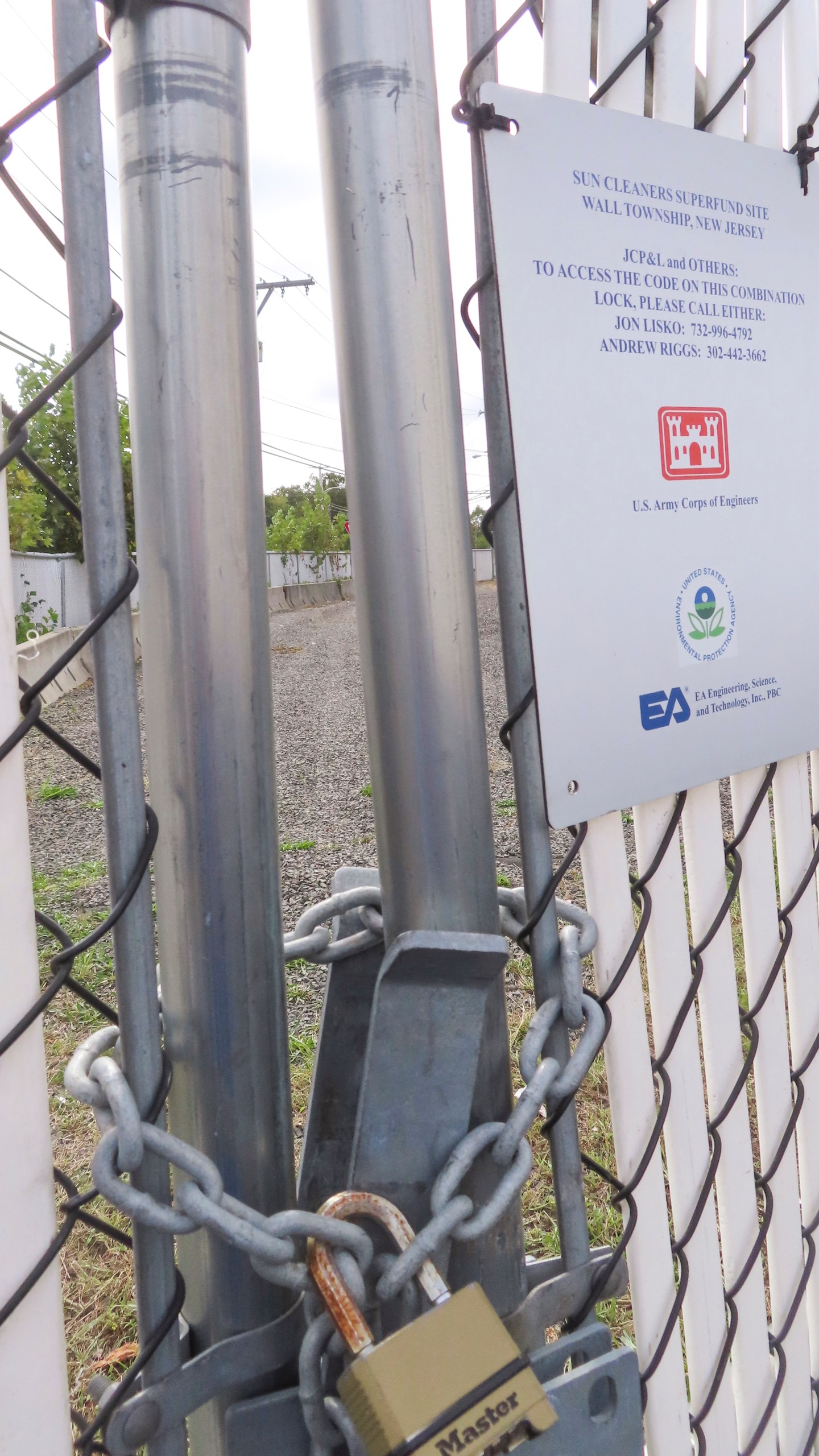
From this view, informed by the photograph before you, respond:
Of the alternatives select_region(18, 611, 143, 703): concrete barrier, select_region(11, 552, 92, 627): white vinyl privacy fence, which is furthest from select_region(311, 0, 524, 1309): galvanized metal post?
select_region(11, 552, 92, 627): white vinyl privacy fence

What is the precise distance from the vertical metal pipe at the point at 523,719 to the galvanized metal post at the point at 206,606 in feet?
0.64

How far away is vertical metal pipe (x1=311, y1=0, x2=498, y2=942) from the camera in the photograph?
2.10 feet

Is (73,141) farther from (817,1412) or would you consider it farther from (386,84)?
(817,1412)

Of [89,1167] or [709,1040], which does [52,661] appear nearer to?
[89,1167]

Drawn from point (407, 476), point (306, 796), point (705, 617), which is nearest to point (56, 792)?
point (306, 796)

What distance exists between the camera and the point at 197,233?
59cm

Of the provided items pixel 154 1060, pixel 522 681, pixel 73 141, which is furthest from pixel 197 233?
pixel 154 1060

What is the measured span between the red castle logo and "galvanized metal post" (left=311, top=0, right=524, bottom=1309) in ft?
0.75

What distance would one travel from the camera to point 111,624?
60 centimetres

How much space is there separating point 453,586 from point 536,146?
1.14 feet

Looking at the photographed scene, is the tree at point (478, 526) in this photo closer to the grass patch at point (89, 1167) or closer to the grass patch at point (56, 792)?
the grass patch at point (89, 1167)

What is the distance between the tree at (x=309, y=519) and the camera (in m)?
36.1

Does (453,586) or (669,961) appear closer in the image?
(453,586)

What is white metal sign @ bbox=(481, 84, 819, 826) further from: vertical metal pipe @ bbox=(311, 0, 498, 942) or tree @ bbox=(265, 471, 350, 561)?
tree @ bbox=(265, 471, 350, 561)
